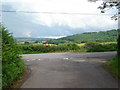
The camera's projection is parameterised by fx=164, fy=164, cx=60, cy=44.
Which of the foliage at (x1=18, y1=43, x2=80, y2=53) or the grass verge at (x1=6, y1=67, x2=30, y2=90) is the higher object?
the foliage at (x1=18, y1=43, x2=80, y2=53)

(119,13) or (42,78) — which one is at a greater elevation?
(119,13)

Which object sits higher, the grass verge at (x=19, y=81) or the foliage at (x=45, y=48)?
the foliage at (x=45, y=48)

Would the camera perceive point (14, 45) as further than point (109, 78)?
Yes

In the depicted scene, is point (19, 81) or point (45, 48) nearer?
point (19, 81)

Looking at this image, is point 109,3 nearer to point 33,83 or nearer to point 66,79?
point 66,79

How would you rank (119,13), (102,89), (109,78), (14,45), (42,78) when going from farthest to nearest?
(119,13) < (14,45) < (42,78) < (109,78) < (102,89)

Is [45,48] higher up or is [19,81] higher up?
[45,48]

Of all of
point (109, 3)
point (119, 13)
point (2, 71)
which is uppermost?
point (109, 3)

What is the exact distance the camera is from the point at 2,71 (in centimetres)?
692

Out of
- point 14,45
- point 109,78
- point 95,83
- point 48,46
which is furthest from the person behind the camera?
point 48,46

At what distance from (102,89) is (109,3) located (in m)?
Answer: 11.8

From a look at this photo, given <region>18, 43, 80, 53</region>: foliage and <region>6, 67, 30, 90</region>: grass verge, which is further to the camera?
<region>18, 43, 80, 53</region>: foliage

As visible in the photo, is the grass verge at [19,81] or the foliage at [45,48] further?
the foliage at [45,48]

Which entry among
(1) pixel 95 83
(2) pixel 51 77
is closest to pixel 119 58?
(1) pixel 95 83
